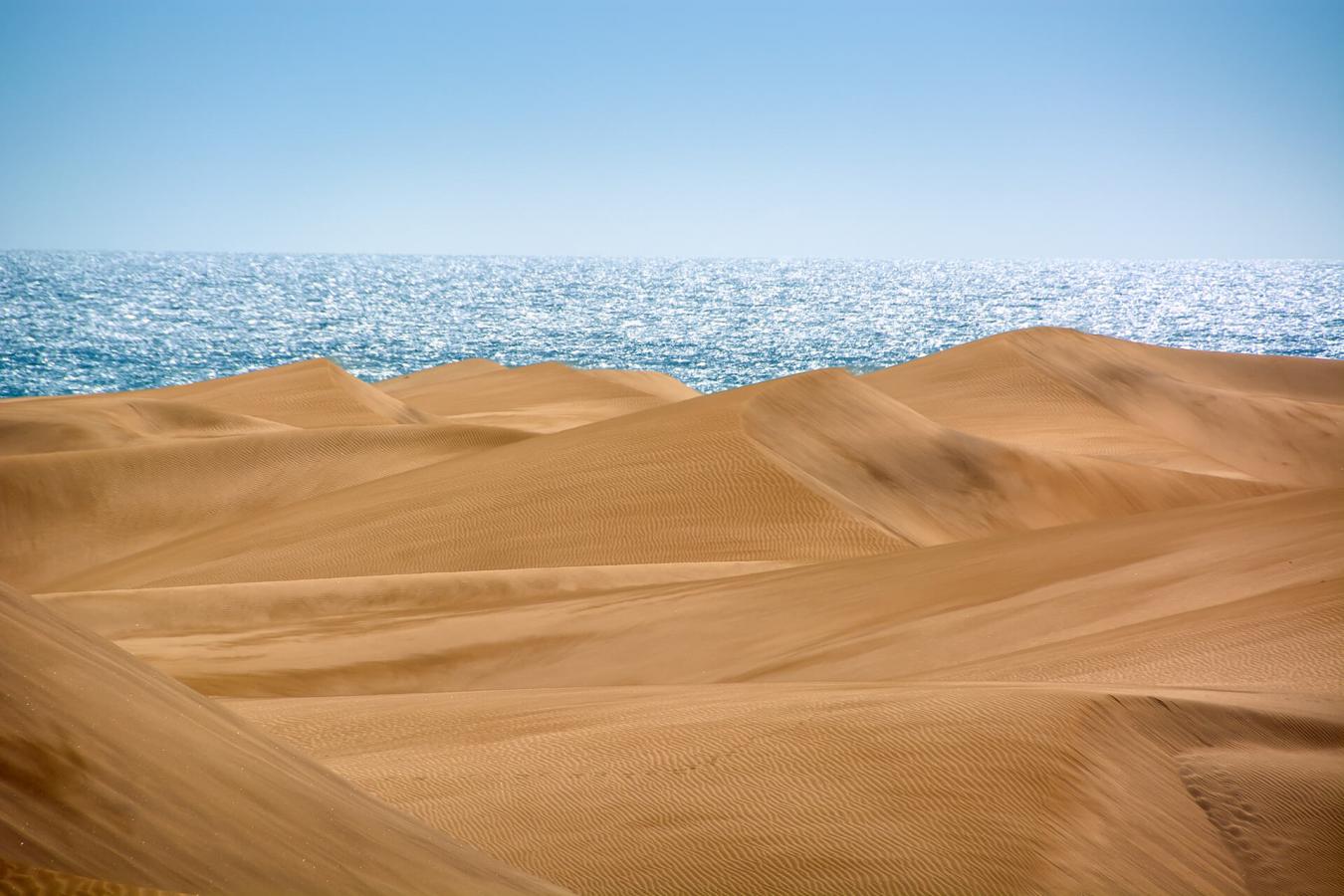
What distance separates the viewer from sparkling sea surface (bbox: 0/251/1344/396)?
57719 mm

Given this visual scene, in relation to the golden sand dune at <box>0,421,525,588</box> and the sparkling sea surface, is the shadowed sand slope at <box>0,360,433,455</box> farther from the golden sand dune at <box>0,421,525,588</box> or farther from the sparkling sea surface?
the sparkling sea surface

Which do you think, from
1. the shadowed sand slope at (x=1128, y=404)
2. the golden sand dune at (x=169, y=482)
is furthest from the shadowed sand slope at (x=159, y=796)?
the shadowed sand slope at (x=1128, y=404)

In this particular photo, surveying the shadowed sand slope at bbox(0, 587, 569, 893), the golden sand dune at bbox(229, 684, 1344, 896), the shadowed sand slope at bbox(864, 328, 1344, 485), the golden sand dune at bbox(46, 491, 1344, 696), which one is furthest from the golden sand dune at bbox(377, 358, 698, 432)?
the shadowed sand slope at bbox(0, 587, 569, 893)

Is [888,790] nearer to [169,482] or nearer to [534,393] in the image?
[169,482]

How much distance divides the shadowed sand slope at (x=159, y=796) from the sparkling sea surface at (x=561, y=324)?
45747 millimetres

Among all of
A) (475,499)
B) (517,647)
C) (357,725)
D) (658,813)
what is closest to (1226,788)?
(658,813)

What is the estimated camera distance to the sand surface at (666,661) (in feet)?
11.9

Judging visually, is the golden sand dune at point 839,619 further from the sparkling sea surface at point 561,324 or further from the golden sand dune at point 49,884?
the sparkling sea surface at point 561,324

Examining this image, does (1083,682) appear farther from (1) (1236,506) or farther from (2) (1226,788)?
(1) (1236,506)

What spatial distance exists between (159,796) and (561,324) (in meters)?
83.8

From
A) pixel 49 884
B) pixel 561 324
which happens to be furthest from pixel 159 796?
pixel 561 324

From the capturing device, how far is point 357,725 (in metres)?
7.54

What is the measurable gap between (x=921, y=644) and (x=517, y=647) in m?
3.67

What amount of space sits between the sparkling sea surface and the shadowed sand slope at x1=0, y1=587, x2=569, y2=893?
45747 millimetres
